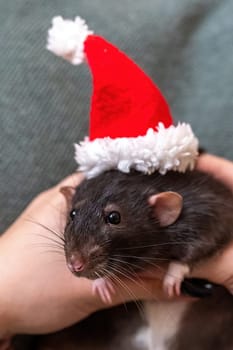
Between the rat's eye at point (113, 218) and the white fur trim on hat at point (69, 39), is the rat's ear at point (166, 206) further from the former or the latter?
the white fur trim on hat at point (69, 39)

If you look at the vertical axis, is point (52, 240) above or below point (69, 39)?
below

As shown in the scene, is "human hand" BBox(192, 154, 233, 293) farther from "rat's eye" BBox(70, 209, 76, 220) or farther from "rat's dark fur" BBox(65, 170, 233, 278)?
"rat's eye" BBox(70, 209, 76, 220)

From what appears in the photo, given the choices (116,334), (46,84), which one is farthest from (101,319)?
(46,84)

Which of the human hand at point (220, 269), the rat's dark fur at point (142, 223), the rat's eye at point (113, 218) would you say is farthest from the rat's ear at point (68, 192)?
the human hand at point (220, 269)

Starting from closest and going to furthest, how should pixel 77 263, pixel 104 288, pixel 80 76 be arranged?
pixel 77 263 < pixel 104 288 < pixel 80 76

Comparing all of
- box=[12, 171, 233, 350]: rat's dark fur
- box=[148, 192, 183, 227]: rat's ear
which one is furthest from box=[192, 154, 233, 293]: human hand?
box=[148, 192, 183, 227]: rat's ear

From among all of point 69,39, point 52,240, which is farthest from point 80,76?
point 52,240

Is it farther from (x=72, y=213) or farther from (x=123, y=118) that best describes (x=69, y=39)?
(x=72, y=213)
